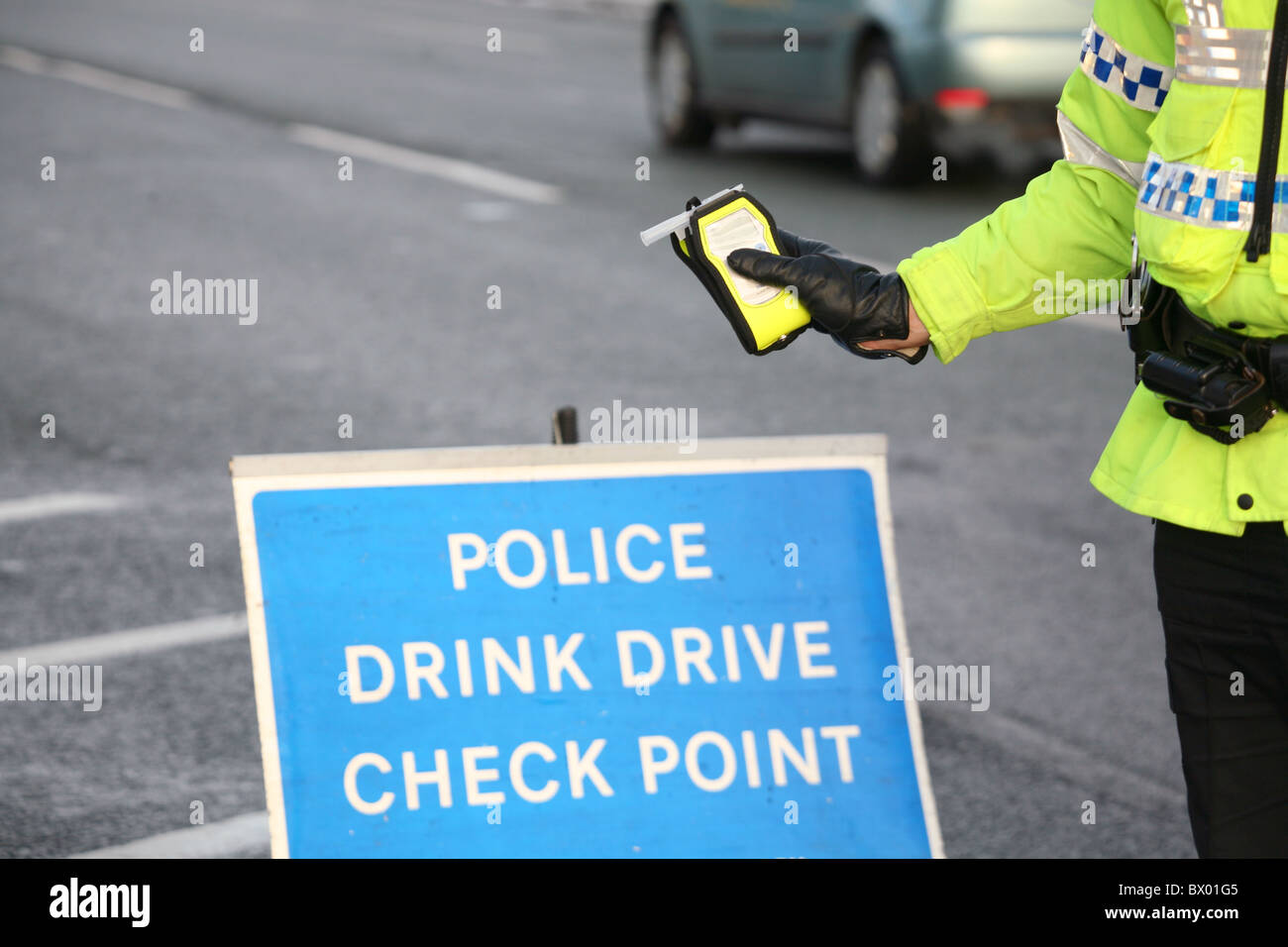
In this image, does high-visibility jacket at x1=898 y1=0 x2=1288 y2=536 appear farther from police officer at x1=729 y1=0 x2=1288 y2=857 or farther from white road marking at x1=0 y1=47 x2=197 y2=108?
white road marking at x1=0 y1=47 x2=197 y2=108

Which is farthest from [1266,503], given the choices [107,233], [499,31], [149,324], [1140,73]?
[499,31]

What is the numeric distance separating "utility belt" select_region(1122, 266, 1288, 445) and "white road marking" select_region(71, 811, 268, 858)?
2.31 m

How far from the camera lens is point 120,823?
13.6 ft

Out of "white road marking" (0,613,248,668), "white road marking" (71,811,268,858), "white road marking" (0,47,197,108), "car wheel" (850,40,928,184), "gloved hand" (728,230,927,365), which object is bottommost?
"white road marking" (71,811,268,858)

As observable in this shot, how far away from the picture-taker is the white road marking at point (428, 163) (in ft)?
41.0

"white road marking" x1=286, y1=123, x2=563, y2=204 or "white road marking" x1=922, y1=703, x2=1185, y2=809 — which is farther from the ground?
"white road marking" x1=286, y1=123, x2=563, y2=204

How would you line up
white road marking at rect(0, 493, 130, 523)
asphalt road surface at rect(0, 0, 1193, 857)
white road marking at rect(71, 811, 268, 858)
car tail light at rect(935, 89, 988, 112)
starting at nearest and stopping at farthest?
white road marking at rect(71, 811, 268, 858) → asphalt road surface at rect(0, 0, 1193, 857) → white road marking at rect(0, 493, 130, 523) → car tail light at rect(935, 89, 988, 112)

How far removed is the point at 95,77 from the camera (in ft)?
58.5

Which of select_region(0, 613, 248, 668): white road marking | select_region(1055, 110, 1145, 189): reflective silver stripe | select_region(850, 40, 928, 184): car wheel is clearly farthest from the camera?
select_region(850, 40, 928, 184): car wheel

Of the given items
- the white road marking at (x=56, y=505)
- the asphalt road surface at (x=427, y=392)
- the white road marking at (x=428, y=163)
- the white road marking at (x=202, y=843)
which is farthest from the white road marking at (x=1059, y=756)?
the white road marking at (x=428, y=163)

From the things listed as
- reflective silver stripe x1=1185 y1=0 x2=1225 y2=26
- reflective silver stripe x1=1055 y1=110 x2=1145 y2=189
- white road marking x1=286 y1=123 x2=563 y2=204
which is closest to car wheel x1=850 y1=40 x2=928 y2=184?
white road marking x1=286 y1=123 x2=563 y2=204

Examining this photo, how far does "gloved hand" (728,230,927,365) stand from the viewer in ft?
8.64

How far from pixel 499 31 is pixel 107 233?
13335 mm

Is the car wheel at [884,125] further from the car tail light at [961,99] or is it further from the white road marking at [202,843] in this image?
the white road marking at [202,843]
